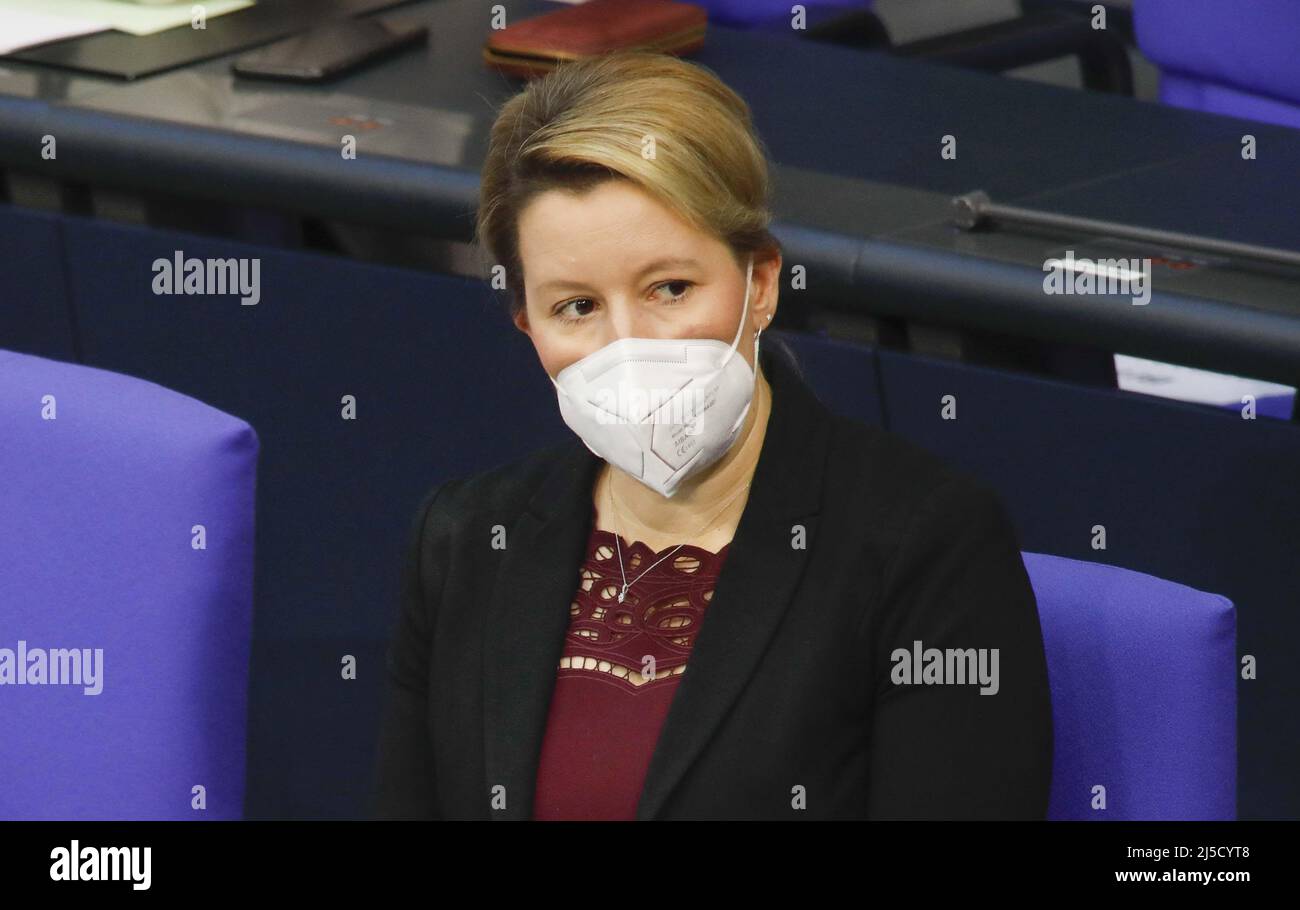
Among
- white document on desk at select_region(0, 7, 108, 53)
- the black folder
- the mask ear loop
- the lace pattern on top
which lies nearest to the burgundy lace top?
the lace pattern on top

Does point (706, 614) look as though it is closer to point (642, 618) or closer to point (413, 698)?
point (642, 618)

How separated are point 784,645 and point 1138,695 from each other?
204 millimetres

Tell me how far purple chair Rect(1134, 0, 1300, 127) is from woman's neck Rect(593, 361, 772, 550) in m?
1.36

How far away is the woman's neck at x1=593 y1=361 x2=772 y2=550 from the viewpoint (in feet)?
4.47

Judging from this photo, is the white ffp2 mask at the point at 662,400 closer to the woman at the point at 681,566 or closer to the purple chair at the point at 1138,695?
the woman at the point at 681,566

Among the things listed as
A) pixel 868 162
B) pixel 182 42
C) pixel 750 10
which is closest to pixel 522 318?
pixel 868 162

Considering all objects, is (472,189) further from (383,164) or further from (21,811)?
(21,811)

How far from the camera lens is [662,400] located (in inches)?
51.5

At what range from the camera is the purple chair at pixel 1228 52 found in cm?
259

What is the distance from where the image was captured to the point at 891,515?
4.15ft

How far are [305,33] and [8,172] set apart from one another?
0.40 metres

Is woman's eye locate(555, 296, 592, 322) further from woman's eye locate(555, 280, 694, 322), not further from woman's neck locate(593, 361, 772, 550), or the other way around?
woman's neck locate(593, 361, 772, 550)
